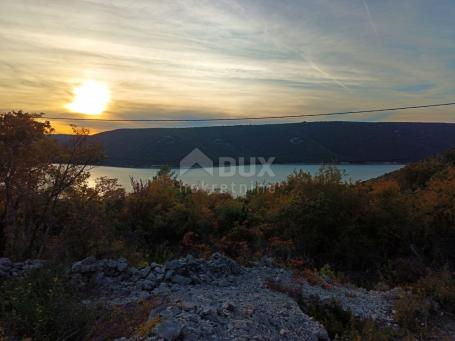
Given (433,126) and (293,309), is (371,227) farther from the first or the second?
(433,126)

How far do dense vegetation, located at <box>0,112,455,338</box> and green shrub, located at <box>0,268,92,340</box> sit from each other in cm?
30

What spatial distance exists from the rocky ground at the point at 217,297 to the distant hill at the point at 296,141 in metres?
18.9

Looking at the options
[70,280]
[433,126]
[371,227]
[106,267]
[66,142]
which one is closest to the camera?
[70,280]

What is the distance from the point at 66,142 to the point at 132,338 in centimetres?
554

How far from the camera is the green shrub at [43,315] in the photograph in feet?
14.7

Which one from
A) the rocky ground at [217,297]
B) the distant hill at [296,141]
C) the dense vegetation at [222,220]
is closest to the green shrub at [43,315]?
the dense vegetation at [222,220]

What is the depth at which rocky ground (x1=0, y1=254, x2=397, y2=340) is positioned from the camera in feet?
15.5

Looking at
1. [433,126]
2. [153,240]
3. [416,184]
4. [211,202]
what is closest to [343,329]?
[153,240]

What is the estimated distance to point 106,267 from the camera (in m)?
6.98

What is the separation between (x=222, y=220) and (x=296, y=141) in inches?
854

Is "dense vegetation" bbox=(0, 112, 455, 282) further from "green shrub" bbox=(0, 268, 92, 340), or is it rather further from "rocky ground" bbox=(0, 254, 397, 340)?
"green shrub" bbox=(0, 268, 92, 340)

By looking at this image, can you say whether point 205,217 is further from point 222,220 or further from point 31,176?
point 31,176

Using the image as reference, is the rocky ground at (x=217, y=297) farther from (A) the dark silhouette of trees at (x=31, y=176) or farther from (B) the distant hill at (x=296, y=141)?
(B) the distant hill at (x=296, y=141)

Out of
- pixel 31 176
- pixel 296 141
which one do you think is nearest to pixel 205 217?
pixel 31 176
